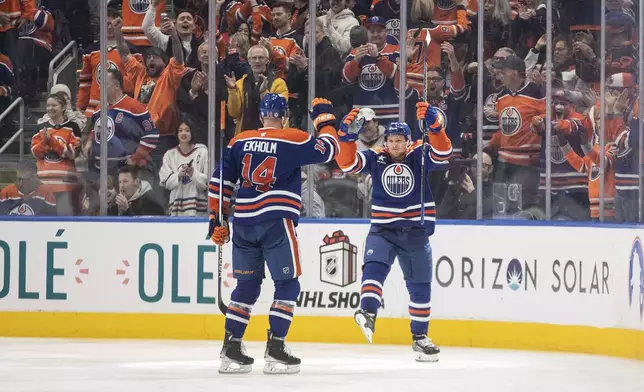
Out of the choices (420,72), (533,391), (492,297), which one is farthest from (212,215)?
(420,72)

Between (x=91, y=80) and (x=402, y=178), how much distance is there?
2783 mm

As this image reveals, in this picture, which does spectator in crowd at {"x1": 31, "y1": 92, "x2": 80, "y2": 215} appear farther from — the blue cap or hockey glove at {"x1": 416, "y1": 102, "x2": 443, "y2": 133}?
hockey glove at {"x1": 416, "y1": 102, "x2": 443, "y2": 133}

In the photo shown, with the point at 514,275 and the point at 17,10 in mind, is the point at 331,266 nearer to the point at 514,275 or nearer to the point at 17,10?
the point at 514,275

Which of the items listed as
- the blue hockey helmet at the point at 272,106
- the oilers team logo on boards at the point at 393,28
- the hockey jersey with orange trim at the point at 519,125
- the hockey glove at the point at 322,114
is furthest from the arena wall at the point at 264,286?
the blue hockey helmet at the point at 272,106

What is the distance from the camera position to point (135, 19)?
8836mm

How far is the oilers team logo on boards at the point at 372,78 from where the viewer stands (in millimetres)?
8641

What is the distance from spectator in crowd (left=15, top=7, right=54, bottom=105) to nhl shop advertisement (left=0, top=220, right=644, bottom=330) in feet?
3.44

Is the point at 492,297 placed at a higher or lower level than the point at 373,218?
lower

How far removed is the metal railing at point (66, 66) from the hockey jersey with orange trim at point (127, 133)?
0.91ft

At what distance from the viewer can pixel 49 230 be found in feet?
27.3

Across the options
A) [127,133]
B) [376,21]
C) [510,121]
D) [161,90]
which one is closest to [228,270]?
[127,133]

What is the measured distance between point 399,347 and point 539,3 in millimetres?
2563

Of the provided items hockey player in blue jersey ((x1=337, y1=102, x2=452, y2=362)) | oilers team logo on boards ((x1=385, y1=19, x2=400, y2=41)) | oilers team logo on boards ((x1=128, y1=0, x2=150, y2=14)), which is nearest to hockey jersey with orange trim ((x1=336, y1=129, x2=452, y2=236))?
hockey player in blue jersey ((x1=337, y1=102, x2=452, y2=362))

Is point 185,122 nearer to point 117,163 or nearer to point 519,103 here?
point 117,163
